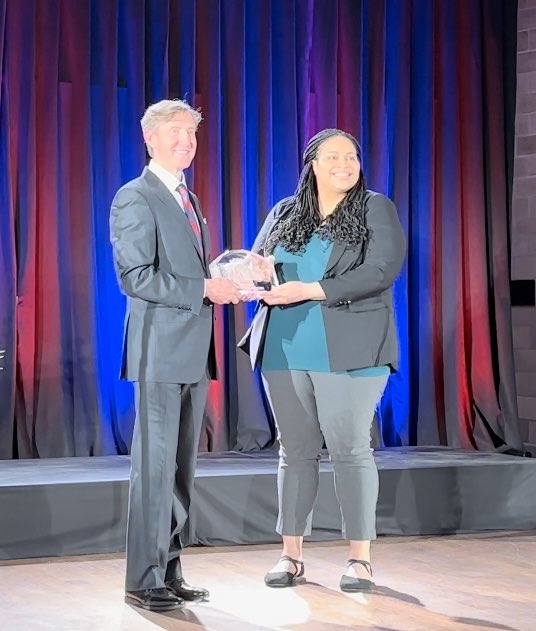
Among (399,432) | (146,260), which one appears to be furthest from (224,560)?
(399,432)

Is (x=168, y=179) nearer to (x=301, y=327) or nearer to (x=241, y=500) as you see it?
(x=301, y=327)

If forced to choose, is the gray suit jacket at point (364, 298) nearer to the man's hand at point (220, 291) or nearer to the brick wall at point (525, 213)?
the man's hand at point (220, 291)

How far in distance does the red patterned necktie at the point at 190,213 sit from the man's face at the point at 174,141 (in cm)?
6

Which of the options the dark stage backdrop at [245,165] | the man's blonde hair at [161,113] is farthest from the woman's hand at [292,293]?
the dark stage backdrop at [245,165]

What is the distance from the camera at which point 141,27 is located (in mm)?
5117

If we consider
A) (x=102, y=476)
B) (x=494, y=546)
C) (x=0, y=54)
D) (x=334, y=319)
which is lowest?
(x=494, y=546)

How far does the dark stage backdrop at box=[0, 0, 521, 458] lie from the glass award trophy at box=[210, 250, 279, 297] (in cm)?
179

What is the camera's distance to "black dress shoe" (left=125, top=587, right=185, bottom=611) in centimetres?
317

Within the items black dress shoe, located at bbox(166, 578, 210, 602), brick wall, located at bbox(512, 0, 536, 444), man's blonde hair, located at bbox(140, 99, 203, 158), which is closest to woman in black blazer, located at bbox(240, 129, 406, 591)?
black dress shoe, located at bbox(166, 578, 210, 602)

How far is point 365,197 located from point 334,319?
39cm

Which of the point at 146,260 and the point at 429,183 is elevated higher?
the point at 429,183

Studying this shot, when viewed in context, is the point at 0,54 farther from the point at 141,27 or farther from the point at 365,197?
the point at 365,197

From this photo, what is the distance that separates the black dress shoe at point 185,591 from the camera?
3291 mm

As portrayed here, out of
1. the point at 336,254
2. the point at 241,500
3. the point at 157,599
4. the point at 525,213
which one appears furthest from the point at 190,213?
the point at 525,213
